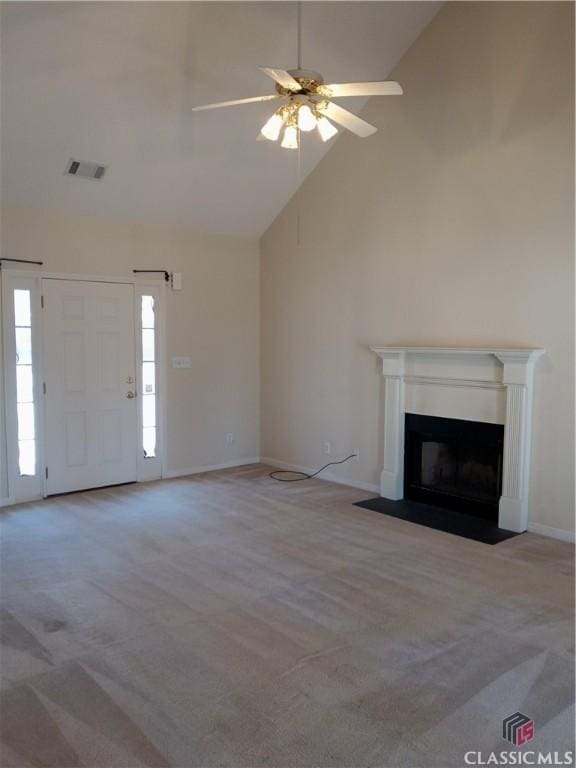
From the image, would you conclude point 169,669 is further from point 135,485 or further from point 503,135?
point 503,135

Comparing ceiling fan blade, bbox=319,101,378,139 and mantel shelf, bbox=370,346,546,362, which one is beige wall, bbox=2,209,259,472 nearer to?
mantel shelf, bbox=370,346,546,362

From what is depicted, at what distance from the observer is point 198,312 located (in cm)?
639

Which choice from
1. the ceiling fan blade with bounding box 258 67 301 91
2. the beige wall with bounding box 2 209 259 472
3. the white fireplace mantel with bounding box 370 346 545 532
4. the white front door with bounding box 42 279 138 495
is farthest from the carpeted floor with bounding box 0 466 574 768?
the ceiling fan blade with bounding box 258 67 301 91

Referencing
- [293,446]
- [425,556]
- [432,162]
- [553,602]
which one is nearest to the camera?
[553,602]

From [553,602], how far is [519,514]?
1203 millimetres

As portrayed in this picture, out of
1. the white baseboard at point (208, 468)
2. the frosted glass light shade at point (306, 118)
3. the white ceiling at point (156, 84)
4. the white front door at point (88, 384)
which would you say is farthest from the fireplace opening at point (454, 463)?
the white ceiling at point (156, 84)

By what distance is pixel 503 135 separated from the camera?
14.8 feet

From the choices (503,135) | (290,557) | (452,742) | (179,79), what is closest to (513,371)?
(503,135)

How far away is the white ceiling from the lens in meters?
3.96

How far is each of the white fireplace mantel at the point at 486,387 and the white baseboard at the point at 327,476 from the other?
34 centimetres

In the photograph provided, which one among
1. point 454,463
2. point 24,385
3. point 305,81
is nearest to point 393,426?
point 454,463

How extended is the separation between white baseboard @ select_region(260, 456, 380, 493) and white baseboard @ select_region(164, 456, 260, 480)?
177 millimetres

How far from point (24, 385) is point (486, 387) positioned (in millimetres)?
4085

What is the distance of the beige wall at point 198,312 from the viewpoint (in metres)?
5.55
